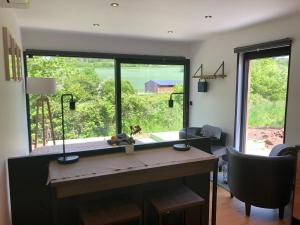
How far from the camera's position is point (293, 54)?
325 centimetres

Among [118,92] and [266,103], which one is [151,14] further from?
[266,103]

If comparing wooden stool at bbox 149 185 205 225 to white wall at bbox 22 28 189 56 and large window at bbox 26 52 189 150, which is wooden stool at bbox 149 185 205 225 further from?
white wall at bbox 22 28 189 56

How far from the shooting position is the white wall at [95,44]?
13.6ft

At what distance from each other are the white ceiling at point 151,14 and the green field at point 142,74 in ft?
3.00

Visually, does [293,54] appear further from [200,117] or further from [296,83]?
[200,117]

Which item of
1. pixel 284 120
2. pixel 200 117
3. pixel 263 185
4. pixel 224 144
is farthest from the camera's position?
pixel 200 117

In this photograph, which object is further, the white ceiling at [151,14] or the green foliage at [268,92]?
the green foliage at [268,92]

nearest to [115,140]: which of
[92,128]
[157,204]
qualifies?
[157,204]

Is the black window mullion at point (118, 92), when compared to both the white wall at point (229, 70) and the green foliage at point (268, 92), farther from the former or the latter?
the green foliage at point (268, 92)

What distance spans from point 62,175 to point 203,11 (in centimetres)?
241

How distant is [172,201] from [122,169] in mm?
532

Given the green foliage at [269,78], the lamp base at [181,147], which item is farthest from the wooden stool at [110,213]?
the green foliage at [269,78]

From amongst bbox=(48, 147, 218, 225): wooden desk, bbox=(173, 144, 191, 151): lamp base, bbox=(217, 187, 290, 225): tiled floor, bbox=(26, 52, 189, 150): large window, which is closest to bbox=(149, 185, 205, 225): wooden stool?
bbox=(48, 147, 218, 225): wooden desk

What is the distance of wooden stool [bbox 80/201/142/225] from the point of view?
5.75 ft
